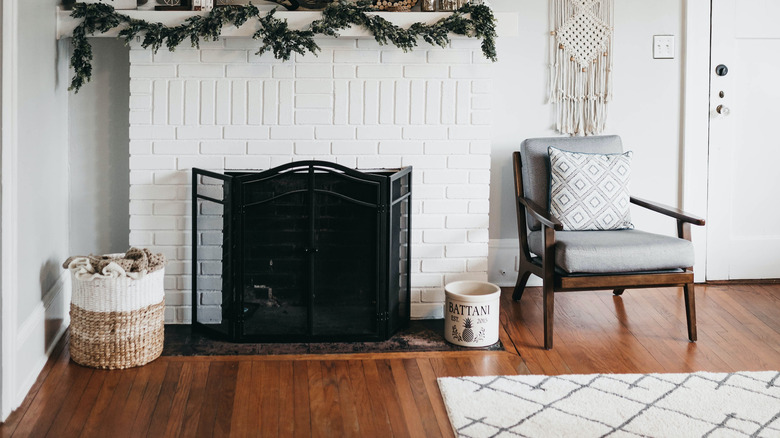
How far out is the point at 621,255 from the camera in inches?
127

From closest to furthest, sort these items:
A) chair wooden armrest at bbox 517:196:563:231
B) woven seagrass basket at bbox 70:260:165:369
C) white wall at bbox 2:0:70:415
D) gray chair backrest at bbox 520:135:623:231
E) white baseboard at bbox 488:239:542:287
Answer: white wall at bbox 2:0:70:415 → woven seagrass basket at bbox 70:260:165:369 → chair wooden armrest at bbox 517:196:563:231 → gray chair backrest at bbox 520:135:623:231 → white baseboard at bbox 488:239:542:287

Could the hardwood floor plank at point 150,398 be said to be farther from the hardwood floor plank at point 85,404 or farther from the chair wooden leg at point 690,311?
the chair wooden leg at point 690,311

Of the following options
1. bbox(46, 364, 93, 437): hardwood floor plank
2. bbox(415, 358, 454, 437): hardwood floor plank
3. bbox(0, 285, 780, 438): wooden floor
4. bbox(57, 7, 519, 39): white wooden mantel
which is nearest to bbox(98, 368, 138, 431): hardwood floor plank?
bbox(0, 285, 780, 438): wooden floor

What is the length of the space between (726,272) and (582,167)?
1.28m

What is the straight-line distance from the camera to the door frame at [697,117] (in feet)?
13.6

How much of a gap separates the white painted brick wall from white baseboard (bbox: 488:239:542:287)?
0.74m

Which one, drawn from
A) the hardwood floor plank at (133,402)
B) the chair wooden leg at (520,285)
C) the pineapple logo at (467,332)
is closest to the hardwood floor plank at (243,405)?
the hardwood floor plank at (133,402)

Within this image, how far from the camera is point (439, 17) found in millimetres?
3367

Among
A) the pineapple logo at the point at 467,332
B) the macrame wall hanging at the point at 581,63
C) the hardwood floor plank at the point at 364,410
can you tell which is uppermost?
the macrame wall hanging at the point at 581,63

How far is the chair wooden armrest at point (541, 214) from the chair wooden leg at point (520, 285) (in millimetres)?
353

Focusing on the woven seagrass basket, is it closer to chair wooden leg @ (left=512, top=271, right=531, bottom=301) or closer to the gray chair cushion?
the gray chair cushion

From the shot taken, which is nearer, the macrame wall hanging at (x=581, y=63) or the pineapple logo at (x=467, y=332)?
the pineapple logo at (x=467, y=332)

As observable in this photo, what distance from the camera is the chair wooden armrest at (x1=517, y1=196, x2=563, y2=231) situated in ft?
10.5

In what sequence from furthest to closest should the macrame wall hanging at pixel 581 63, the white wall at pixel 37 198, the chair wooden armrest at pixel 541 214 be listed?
the macrame wall hanging at pixel 581 63 → the chair wooden armrest at pixel 541 214 → the white wall at pixel 37 198
